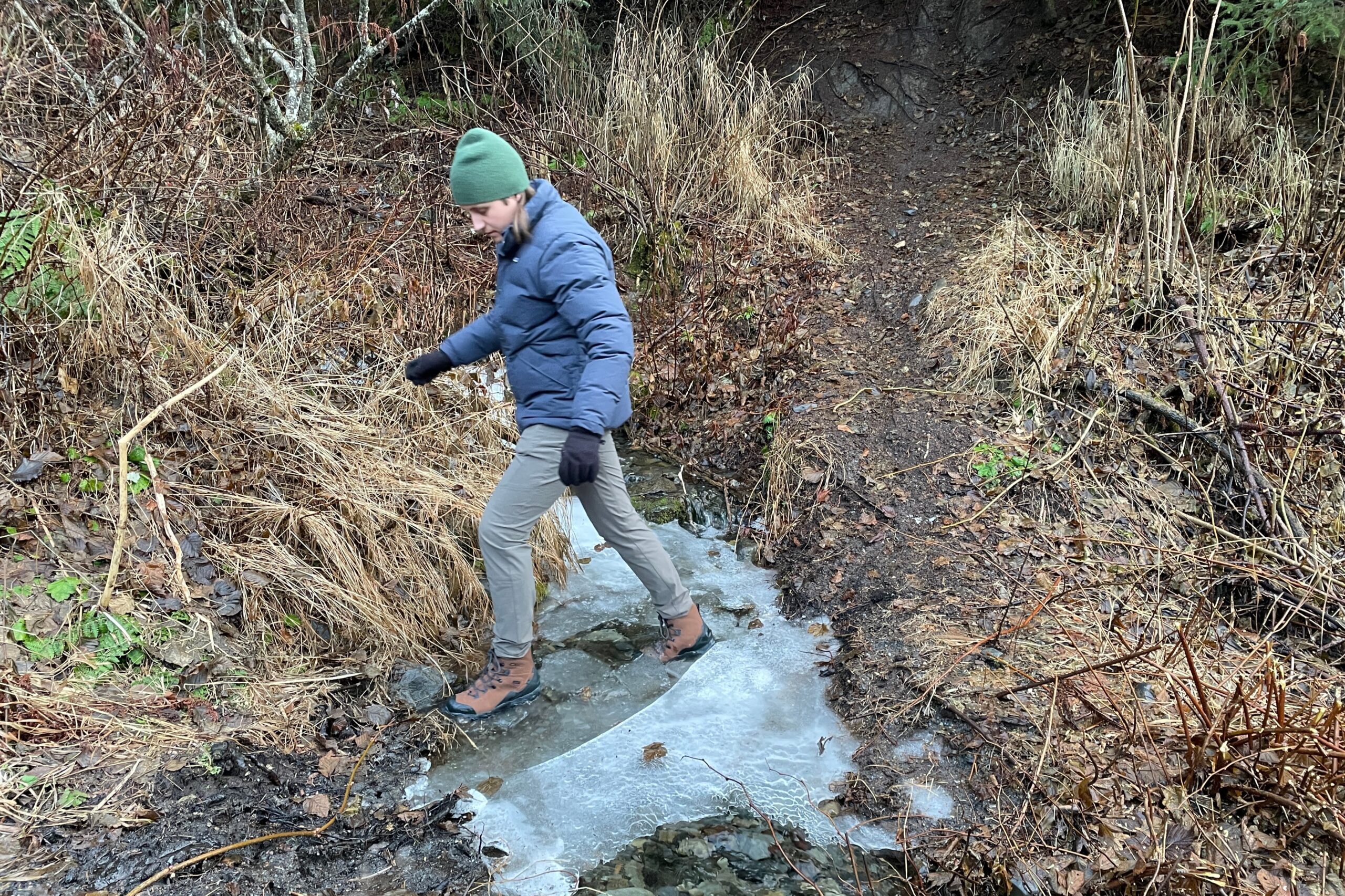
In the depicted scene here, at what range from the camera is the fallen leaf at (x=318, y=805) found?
3125mm

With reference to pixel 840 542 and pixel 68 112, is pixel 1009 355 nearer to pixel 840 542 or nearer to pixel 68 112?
pixel 840 542

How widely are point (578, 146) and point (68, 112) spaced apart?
3.90 m

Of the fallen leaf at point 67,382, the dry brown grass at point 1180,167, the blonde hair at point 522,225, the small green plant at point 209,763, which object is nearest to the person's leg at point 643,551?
the blonde hair at point 522,225

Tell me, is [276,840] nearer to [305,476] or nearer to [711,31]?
[305,476]

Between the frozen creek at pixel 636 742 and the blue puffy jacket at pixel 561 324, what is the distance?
4.52 feet

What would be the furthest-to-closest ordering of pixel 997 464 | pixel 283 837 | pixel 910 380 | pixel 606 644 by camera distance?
pixel 910 380 → pixel 997 464 → pixel 606 644 → pixel 283 837

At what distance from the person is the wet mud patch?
0.59 meters

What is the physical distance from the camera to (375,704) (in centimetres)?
374

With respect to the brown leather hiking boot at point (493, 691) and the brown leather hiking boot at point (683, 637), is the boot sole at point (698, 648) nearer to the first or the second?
the brown leather hiking boot at point (683, 637)

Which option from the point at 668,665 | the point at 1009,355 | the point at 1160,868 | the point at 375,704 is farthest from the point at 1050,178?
the point at 375,704

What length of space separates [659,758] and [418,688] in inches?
46.5

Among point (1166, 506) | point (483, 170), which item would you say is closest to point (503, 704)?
point (483, 170)

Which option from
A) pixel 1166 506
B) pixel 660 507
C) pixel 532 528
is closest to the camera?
pixel 532 528

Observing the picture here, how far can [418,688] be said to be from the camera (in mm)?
3895
